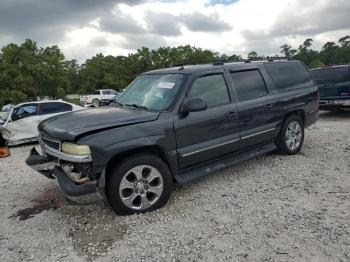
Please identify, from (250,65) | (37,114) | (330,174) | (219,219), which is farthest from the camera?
(37,114)

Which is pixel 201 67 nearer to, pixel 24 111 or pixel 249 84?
pixel 249 84

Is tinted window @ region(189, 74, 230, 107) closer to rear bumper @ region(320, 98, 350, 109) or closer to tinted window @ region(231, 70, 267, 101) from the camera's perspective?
tinted window @ region(231, 70, 267, 101)

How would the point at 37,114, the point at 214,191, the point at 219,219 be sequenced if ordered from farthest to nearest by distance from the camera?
1. the point at 37,114
2. the point at 214,191
3. the point at 219,219

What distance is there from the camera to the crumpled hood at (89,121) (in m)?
3.67

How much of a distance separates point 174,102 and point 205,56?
140 ft

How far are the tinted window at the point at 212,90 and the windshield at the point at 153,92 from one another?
0.25 m

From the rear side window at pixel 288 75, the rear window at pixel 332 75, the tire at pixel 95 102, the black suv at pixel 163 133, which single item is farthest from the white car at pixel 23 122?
the tire at pixel 95 102

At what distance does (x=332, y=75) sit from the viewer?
10.8 m

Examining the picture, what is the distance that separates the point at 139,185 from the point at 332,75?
9221 millimetres

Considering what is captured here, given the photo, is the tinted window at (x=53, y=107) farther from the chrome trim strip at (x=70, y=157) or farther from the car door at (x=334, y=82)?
the car door at (x=334, y=82)

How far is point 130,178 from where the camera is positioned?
12.9 feet

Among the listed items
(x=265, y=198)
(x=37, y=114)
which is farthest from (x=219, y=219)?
(x=37, y=114)

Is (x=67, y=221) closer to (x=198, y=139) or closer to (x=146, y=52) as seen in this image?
(x=198, y=139)

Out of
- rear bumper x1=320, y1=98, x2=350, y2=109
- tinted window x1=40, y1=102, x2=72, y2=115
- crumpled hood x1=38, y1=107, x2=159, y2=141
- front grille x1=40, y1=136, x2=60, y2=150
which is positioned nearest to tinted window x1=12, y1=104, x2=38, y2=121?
tinted window x1=40, y1=102, x2=72, y2=115
